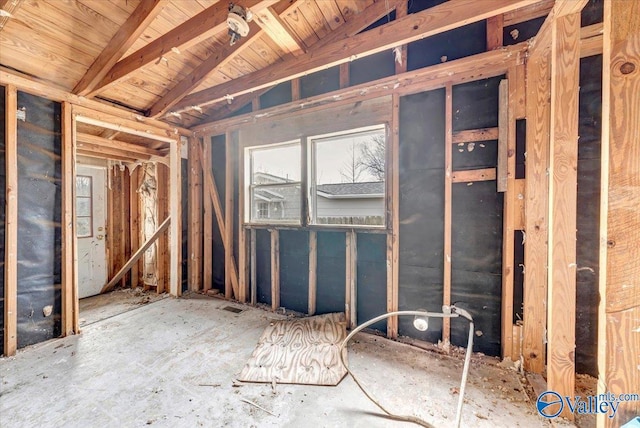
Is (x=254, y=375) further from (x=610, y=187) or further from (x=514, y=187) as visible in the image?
(x=514, y=187)

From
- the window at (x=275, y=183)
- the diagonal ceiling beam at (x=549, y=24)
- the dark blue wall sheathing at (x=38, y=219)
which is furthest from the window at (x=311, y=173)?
the dark blue wall sheathing at (x=38, y=219)

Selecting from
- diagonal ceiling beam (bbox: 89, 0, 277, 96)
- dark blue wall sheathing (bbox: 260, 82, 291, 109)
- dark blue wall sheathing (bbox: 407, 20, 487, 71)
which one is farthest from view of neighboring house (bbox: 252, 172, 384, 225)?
diagonal ceiling beam (bbox: 89, 0, 277, 96)

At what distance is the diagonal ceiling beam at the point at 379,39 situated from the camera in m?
1.53

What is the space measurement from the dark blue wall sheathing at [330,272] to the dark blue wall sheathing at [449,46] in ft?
5.84

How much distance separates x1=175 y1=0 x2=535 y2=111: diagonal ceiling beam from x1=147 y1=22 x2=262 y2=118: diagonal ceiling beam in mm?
228

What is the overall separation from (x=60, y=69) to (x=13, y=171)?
1.00 m

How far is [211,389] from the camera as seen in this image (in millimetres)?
1709

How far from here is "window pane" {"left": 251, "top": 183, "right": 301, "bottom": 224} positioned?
3.05 m

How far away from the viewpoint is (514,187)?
6.25 ft

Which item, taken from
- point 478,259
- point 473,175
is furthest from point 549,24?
point 478,259

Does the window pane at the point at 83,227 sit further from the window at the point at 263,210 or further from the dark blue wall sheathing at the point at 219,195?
the window at the point at 263,210

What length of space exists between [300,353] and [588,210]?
8.13 ft

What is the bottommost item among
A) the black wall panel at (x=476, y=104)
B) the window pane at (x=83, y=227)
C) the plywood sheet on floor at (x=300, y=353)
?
the plywood sheet on floor at (x=300, y=353)

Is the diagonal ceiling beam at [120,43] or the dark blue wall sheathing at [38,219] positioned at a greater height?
the diagonal ceiling beam at [120,43]
